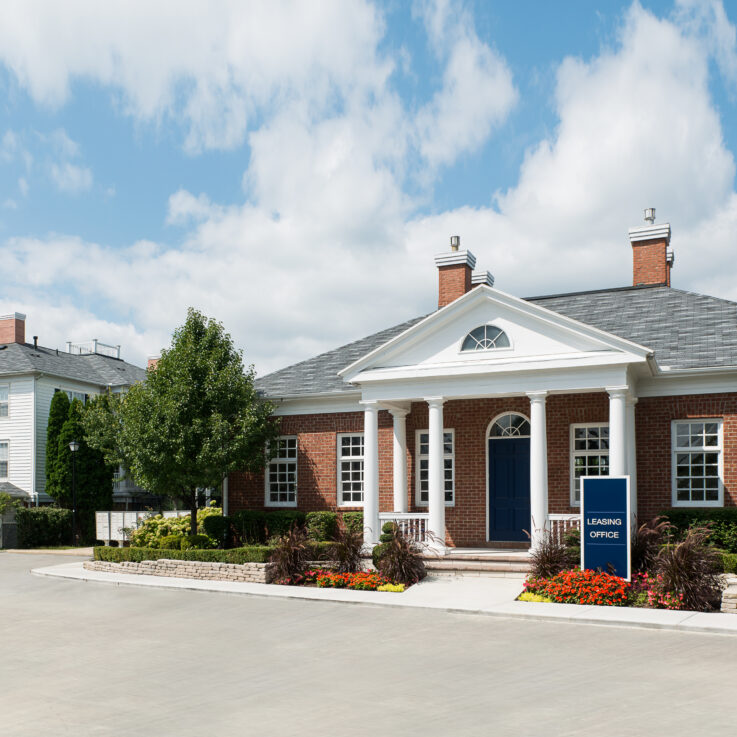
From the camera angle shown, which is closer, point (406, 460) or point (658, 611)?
point (658, 611)

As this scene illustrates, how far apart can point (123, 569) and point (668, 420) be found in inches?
508

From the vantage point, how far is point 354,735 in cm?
695

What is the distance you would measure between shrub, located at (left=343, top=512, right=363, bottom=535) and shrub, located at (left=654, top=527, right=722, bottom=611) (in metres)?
8.47

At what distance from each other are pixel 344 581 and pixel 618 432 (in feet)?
→ 20.3

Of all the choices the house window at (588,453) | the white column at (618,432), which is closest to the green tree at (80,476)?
the house window at (588,453)

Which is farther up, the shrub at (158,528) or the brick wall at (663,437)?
the brick wall at (663,437)

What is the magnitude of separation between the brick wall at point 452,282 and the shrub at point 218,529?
8.90 m

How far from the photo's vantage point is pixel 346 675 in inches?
366

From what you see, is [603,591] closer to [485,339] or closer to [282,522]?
[485,339]

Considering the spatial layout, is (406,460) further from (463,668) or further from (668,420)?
(463,668)

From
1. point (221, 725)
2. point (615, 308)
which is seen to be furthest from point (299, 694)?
point (615, 308)

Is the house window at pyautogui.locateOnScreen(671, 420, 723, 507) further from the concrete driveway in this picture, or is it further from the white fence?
the white fence

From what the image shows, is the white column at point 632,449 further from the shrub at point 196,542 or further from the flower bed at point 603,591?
the shrub at point 196,542

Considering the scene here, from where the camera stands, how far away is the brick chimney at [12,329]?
3866 centimetres
